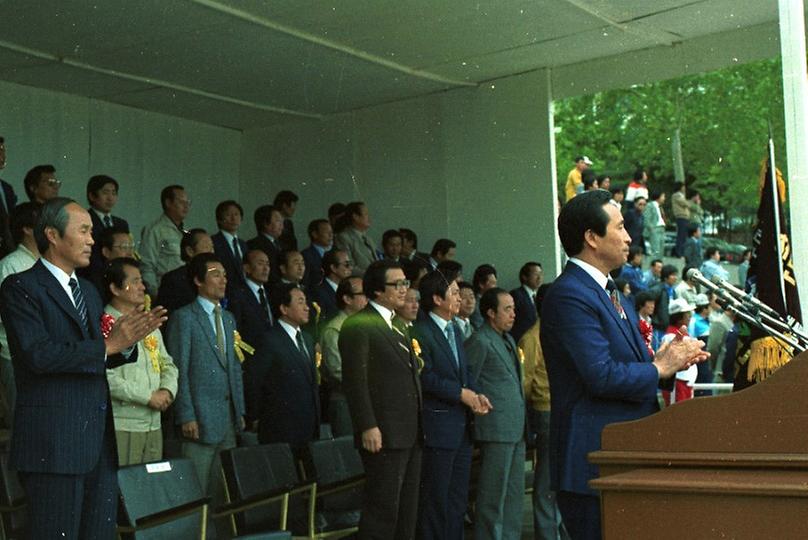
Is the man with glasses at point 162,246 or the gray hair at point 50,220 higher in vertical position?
the man with glasses at point 162,246

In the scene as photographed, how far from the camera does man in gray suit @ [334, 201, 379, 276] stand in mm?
9516

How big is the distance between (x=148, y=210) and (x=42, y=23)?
346 centimetres

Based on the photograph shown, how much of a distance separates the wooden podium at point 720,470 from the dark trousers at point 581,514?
0.62 m

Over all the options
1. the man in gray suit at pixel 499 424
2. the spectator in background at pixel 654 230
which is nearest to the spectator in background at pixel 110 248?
the man in gray suit at pixel 499 424

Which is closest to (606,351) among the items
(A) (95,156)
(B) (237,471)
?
(B) (237,471)

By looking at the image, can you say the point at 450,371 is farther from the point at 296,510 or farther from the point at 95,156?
the point at 95,156

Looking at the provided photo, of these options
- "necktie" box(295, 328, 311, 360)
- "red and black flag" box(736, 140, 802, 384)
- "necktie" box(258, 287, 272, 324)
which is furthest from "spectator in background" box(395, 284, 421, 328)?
"red and black flag" box(736, 140, 802, 384)

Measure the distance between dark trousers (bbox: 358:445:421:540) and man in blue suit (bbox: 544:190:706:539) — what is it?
231 cm

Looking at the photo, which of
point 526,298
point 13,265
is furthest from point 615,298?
point 526,298

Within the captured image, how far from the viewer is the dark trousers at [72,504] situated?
3709 mm

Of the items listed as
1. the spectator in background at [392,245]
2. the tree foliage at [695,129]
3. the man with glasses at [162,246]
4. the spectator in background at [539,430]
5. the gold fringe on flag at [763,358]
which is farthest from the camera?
the tree foliage at [695,129]

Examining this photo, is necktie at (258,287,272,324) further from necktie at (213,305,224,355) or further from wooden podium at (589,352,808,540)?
wooden podium at (589,352,808,540)

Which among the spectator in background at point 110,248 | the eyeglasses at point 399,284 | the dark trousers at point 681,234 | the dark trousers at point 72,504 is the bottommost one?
the dark trousers at point 72,504

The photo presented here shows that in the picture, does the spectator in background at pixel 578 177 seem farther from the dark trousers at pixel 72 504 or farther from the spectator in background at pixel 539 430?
the dark trousers at pixel 72 504
